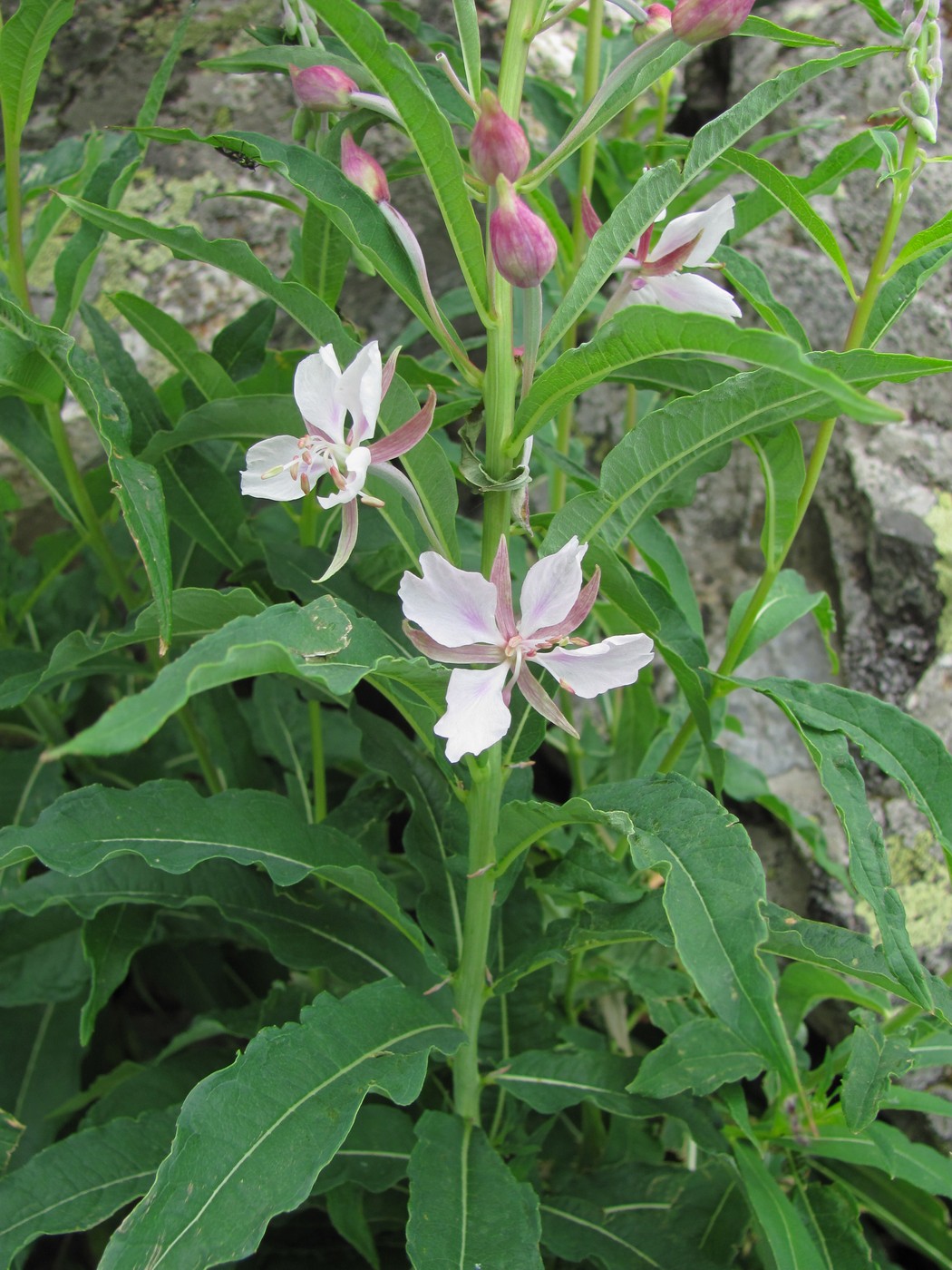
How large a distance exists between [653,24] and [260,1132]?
40.7 inches

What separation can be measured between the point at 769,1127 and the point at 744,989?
0.67 metres

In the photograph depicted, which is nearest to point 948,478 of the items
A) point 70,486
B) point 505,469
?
point 505,469

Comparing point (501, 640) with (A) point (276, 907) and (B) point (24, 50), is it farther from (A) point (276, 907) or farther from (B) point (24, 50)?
(B) point (24, 50)

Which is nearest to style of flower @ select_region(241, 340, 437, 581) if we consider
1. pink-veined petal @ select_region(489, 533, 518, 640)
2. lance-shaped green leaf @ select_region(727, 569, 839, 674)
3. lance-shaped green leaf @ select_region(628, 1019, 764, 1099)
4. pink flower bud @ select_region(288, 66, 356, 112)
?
pink-veined petal @ select_region(489, 533, 518, 640)

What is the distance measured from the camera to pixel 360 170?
0.90m

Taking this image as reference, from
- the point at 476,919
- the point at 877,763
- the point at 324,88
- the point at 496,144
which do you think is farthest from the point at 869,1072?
the point at 324,88

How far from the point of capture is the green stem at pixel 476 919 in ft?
3.18

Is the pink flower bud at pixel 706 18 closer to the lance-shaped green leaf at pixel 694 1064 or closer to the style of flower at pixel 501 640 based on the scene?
the style of flower at pixel 501 640

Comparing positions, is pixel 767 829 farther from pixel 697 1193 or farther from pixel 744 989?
pixel 744 989

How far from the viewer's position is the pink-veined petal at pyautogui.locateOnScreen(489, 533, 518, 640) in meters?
0.80

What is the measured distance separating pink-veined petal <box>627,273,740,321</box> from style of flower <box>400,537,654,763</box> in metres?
0.33

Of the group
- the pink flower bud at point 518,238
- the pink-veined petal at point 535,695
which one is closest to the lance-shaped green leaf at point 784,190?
the pink flower bud at point 518,238

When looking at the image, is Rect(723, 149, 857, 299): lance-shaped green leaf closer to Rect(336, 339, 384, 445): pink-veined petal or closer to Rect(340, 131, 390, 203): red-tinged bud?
Rect(340, 131, 390, 203): red-tinged bud

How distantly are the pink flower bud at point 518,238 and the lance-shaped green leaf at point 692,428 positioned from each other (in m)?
0.19
